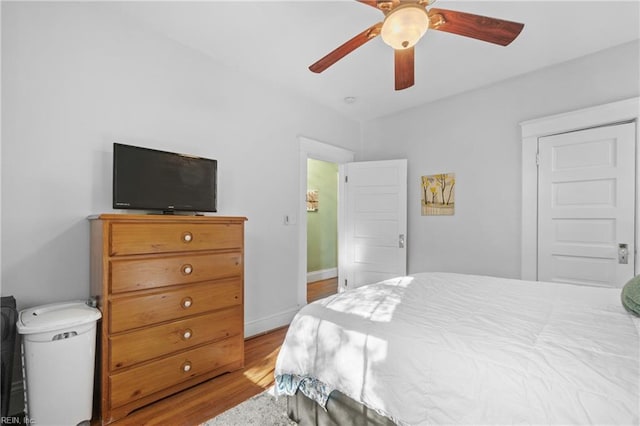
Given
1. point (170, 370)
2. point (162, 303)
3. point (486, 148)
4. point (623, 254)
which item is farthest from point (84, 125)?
point (623, 254)

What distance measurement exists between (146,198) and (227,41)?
1425mm

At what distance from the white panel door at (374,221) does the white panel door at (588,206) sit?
142 centimetres

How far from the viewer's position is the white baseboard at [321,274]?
542 centimetres

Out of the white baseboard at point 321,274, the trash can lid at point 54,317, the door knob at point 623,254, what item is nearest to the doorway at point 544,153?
→ the door knob at point 623,254

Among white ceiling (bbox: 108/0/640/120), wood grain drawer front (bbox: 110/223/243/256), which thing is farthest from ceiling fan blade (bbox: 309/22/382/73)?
wood grain drawer front (bbox: 110/223/243/256)

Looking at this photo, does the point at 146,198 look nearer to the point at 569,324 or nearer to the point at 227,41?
the point at 227,41

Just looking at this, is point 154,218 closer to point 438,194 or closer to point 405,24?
point 405,24

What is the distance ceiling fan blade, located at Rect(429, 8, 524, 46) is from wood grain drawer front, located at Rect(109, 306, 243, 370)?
2.27 m

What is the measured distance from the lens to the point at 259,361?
2.42 m

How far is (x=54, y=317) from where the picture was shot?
1.53 metres

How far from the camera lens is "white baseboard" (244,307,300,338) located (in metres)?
2.89

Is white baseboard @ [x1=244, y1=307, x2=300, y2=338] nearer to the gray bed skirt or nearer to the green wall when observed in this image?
the gray bed skirt

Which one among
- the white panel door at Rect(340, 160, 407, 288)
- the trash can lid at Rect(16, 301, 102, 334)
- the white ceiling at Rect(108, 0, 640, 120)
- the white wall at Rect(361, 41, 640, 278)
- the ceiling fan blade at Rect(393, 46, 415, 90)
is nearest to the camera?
the trash can lid at Rect(16, 301, 102, 334)

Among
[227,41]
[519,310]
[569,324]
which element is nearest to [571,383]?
[569,324]
